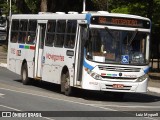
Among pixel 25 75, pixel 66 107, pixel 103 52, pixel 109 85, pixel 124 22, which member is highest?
pixel 124 22

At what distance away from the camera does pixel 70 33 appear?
19656mm

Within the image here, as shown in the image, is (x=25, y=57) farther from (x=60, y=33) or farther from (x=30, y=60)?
(x=60, y=33)

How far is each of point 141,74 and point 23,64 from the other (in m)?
7.18

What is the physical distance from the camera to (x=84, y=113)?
14.5 m

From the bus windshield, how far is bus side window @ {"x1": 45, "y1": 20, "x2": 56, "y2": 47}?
3.26 meters

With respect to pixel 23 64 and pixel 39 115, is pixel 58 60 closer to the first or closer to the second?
pixel 23 64

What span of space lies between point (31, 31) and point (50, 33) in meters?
2.18

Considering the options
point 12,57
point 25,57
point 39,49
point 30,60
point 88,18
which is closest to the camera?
point 88,18

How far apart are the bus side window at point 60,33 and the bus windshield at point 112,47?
2.28 m

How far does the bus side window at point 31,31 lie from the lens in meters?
23.2

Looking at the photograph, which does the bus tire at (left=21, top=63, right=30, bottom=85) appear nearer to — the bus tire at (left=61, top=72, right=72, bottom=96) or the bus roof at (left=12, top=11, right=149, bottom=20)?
the bus roof at (left=12, top=11, right=149, bottom=20)

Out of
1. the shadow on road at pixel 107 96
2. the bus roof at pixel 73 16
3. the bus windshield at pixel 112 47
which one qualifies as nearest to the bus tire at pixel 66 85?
the shadow on road at pixel 107 96

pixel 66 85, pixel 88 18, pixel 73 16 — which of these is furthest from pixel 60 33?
pixel 88 18

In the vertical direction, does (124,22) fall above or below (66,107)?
→ above
